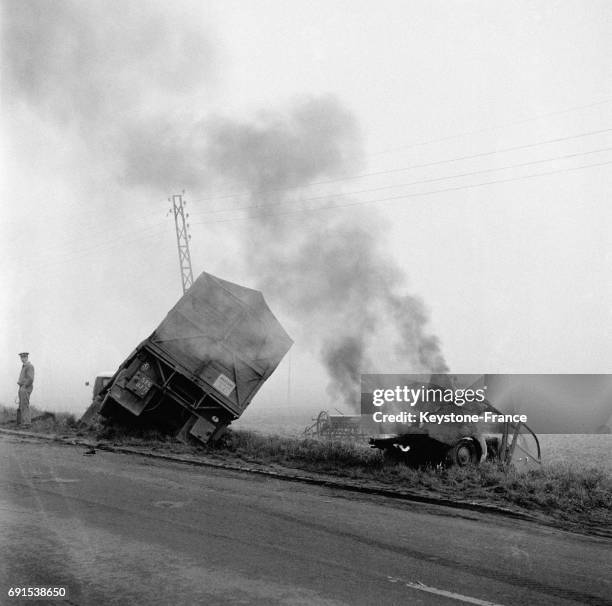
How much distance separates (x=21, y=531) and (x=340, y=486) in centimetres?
437

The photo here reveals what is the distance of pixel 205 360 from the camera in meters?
13.4

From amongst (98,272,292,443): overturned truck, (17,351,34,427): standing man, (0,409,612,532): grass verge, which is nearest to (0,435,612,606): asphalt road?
(0,409,612,532): grass verge

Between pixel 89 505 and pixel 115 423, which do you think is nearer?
pixel 89 505

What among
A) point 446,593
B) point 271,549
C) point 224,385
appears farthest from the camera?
point 224,385

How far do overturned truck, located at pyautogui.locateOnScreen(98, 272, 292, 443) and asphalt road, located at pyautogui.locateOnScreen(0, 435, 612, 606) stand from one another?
4.55m

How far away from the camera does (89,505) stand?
7.27 meters

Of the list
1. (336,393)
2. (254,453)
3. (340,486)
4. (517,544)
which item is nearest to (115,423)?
(254,453)

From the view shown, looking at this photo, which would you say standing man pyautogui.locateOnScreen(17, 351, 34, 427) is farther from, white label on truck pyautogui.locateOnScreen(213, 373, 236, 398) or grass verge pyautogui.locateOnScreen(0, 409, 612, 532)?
white label on truck pyautogui.locateOnScreen(213, 373, 236, 398)

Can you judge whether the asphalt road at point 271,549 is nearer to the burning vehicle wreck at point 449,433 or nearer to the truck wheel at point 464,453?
the burning vehicle wreck at point 449,433

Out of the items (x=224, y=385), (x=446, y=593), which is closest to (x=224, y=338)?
(x=224, y=385)

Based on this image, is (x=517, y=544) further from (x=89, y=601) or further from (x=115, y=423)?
(x=115, y=423)

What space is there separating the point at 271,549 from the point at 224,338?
792cm

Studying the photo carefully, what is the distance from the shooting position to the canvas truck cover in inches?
526

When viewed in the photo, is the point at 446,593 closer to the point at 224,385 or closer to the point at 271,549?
the point at 271,549
